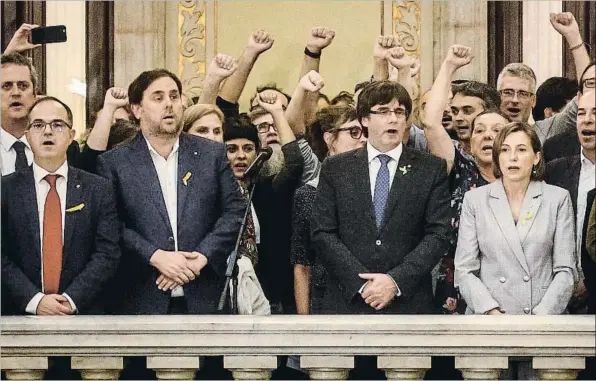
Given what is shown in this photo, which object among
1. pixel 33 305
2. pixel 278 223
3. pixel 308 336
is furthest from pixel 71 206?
pixel 308 336

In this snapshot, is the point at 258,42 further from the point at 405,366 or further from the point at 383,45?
the point at 405,366

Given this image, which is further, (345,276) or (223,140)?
→ (223,140)

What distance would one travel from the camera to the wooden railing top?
195 inches

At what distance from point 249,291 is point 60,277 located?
2.87ft

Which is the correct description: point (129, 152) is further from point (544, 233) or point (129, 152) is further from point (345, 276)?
point (544, 233)

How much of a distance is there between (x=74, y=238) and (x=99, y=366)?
4.21ft

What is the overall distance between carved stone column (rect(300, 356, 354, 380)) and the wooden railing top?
27mm

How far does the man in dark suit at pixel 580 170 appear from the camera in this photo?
6.38 meters

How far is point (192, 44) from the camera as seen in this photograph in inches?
414

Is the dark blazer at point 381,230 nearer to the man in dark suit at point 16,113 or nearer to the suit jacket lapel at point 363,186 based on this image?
the suit jacket lapel at point 363,186

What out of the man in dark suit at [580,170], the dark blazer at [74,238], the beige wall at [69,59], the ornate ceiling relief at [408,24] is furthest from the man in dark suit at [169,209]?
the ornate ceiling relief at [408,24]

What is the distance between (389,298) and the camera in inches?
243

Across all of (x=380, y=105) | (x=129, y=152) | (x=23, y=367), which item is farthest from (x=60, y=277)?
(x=380, y=105)

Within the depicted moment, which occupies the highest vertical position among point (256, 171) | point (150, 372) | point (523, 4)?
point (523, 4)
